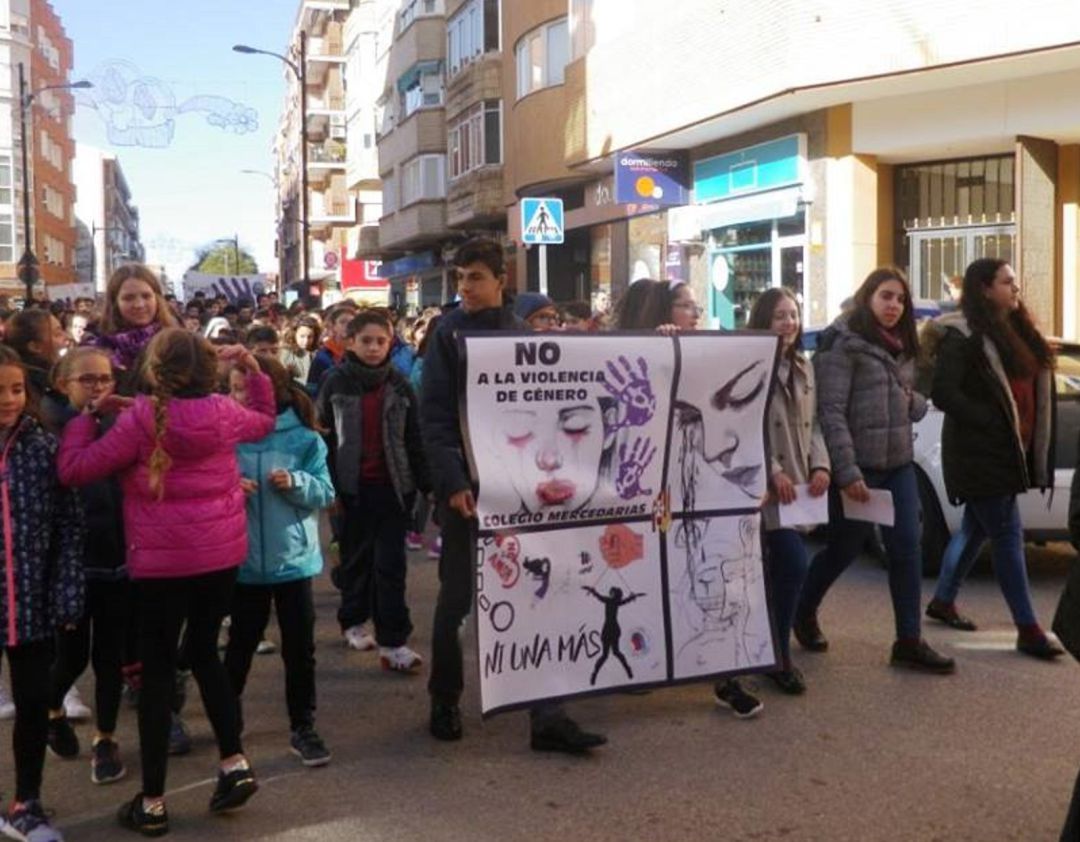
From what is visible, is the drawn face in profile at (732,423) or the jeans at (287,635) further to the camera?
the drawn face in profile at (732,423)

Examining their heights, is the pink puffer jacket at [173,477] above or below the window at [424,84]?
below

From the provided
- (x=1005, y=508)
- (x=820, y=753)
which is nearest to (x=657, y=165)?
(x=1005, y=508)

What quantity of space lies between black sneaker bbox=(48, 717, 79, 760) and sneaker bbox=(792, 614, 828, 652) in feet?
10.9

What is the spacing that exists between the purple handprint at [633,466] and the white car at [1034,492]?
3.02m

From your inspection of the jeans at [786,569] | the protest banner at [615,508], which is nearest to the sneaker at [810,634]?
the jeans at [786,569]

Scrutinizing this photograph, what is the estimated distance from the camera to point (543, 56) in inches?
1051

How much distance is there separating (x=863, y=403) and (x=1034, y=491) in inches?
87.0

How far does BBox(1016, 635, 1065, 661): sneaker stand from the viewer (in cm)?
635

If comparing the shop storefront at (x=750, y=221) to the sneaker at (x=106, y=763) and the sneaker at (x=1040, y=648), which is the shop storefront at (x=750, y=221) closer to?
the sneaker at (x=1040, y=648)

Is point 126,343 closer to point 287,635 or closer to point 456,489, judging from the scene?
point 287,635

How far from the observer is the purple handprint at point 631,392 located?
529 cm

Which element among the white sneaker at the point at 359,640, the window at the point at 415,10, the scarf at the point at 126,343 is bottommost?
the white sneaker at the point at 359,640

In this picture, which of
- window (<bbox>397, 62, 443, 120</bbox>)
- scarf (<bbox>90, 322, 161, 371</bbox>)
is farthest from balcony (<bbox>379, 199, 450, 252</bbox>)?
scarf (<bbox>90, 322, 161, 371</bbox>)

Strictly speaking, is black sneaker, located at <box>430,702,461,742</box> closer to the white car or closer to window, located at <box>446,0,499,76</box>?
the white car
